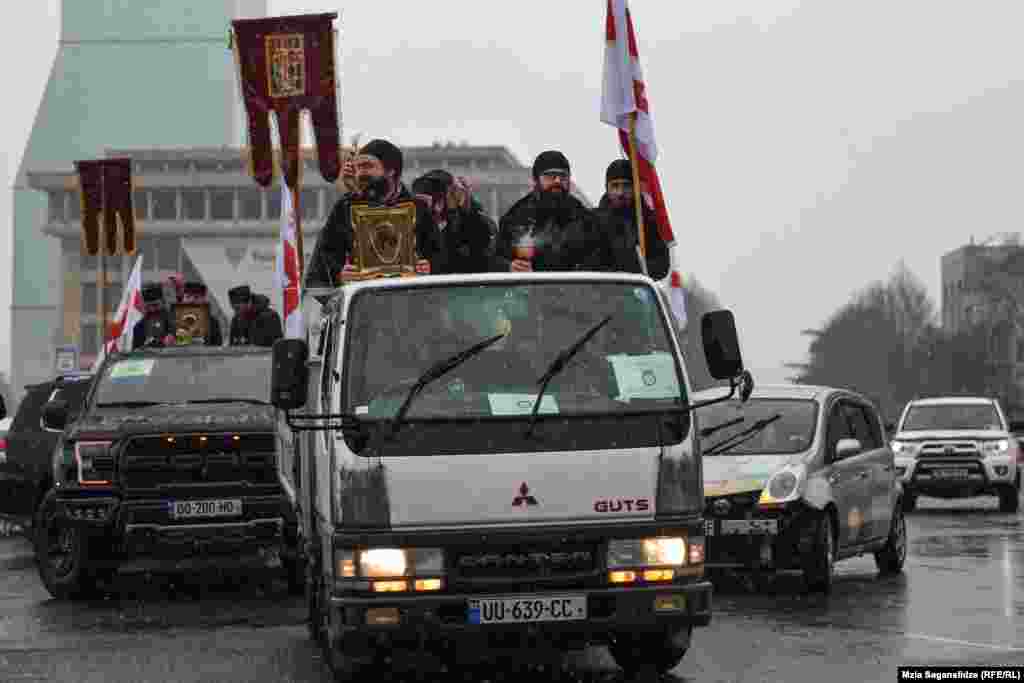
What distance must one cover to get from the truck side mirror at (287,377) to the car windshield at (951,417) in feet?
73.3

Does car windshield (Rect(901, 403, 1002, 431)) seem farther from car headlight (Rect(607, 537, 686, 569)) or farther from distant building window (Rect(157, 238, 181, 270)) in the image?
distant building window (Rect(157, 238, 181, 270))

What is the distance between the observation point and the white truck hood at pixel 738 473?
15.8 metres

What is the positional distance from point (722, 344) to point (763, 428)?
22.8 feet

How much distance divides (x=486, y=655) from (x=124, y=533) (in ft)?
14.5

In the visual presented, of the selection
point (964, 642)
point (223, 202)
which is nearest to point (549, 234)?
point (964, 642)

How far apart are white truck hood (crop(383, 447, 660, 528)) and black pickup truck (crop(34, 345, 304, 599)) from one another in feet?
19.2

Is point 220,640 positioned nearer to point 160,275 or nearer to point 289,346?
point 289,346

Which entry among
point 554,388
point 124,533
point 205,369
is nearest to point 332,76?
point 205,369

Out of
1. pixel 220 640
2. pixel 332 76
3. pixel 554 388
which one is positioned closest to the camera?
pixel 554 388

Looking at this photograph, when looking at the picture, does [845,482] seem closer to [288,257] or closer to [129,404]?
[129,404]

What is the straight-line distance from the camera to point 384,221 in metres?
12.0

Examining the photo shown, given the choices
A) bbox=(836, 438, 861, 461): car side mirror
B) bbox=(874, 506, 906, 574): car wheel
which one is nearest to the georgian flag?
bbox=(836, 438, 861, 461): car side mirror

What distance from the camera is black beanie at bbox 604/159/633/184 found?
14820mm

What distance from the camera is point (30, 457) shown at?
18.1m
